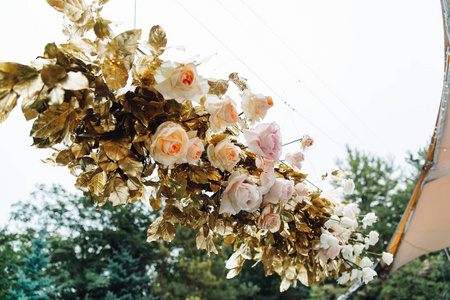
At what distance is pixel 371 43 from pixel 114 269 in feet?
31.8

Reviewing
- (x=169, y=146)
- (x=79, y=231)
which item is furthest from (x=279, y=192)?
(x=79, y=231)

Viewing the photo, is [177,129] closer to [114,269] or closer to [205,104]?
[205,104]

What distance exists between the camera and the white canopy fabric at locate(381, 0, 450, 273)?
6.41 feet


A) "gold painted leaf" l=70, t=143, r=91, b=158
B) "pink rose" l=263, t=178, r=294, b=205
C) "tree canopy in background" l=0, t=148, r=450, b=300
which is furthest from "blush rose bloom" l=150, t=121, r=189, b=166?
"tree canopy in background" l=0, t=148, r=450, b=300

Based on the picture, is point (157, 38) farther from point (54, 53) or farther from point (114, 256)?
point (114, 256)

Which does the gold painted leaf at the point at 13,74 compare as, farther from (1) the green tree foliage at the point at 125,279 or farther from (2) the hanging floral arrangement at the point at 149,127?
(1) the green tree foliage at the point at 125,279

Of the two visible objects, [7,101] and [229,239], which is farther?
[229,239]

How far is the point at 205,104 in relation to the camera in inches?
21.1

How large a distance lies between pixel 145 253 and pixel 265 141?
1189 cm

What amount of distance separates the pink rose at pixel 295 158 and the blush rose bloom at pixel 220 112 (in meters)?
0.27

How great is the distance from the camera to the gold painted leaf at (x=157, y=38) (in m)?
0.50

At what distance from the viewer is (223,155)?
547mm

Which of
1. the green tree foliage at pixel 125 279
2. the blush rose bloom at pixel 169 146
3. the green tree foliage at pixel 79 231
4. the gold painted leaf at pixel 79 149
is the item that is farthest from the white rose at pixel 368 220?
the green tree foliage at pixel 79 231

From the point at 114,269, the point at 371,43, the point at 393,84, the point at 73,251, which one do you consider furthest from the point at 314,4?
the point at 73,251
